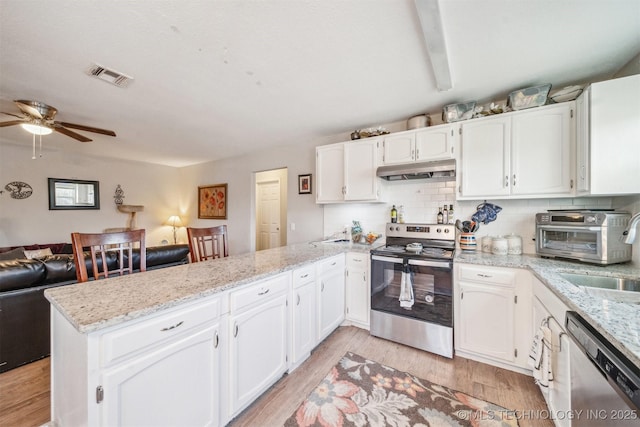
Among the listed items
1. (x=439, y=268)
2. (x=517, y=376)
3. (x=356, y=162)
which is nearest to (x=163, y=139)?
(x=356, y=162)

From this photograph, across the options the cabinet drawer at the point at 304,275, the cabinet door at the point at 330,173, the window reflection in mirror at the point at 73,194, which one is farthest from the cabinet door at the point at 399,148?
the window reflection in mirror at the point at 73,194

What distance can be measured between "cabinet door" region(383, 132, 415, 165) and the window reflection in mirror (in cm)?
558

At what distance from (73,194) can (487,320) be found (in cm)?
666

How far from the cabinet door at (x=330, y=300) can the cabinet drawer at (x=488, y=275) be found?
114cm

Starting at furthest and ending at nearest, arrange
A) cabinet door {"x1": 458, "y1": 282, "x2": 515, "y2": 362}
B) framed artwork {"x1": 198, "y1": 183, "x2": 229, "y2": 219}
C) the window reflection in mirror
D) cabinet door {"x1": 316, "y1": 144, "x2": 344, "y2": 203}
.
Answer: framed artwork {"x1": 198, "y1": 183, "x2": 229, "y2": 219}
the window reflection in mirror
cabinet door {"x1": 316, "y1": 144, "x2": 344, "y2": 203}
cabinet door {"x1": 458, "y1": 282, "x2": 515, "y2": 362}

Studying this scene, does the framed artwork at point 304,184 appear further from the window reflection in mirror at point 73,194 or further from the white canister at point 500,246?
the window reflection in mirror at point 73,194

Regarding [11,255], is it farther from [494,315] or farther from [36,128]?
[494,315]

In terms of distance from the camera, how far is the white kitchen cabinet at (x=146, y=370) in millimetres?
904

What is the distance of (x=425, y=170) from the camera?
241 cm

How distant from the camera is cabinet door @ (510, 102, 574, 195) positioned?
1.96 m

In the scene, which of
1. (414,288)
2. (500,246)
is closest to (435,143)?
(500,246)

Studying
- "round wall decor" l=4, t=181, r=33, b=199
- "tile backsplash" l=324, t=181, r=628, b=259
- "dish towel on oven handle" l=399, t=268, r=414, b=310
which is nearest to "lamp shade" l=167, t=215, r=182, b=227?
"round wall decor" l=4, t=181, r=33, b=199

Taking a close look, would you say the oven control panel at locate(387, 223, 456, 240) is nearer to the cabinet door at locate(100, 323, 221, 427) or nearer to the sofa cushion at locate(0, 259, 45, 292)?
the cabinet door at locate(100, 323, 221, 427)

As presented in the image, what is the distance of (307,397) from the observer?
1.68 meters
